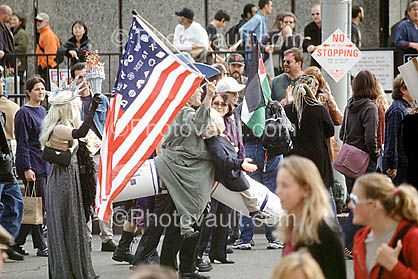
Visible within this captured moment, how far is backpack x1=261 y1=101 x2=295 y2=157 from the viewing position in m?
13.4

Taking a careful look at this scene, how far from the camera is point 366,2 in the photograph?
21.5 meters

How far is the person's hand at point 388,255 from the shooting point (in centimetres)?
691

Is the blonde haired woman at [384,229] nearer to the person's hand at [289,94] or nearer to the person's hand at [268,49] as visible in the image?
the person's hand at [289,94]

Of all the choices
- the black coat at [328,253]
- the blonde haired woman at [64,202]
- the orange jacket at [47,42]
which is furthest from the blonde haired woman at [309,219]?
the orange jacket at [47,42]

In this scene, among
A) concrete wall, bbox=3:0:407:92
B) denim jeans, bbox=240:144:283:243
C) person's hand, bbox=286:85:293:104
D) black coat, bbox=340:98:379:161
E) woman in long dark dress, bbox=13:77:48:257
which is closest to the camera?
black coat, bbox=340:98:379:161

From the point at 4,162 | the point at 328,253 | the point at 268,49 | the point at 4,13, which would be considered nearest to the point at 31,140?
the point at 4,162

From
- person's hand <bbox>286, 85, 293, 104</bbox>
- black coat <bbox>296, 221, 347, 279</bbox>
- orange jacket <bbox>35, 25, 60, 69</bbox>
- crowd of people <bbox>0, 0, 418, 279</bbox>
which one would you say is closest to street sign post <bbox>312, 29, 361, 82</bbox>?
crowd of people <bbox>0, 0, 418, 279</bbox>

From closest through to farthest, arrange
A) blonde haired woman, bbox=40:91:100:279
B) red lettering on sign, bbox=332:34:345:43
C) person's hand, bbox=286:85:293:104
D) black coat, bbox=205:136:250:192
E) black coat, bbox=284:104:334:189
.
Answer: blonde haired woman, bbox=40:91:100:279 < black coat, bbox=205:136:250:192 < black coat, bbox=284:104:334:189 < person's hand, bbox=286:85:293:104 < red lettering on sign, bbox=332:34:345:43

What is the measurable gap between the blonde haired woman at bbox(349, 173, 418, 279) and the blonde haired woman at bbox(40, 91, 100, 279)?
16.0 ft

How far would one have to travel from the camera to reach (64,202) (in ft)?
38.5

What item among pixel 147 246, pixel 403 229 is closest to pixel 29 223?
pixel 147 246

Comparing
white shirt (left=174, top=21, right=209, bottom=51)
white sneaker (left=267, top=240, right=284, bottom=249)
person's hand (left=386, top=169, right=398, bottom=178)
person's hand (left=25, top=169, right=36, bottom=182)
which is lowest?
white sneaker (left=267, top=240, right=284, bottom=249)

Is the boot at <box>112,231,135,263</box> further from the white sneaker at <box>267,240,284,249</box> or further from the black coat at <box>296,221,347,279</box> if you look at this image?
the black coat at <box>296,221,347,279</box>

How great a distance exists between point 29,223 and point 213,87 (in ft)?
9.94
